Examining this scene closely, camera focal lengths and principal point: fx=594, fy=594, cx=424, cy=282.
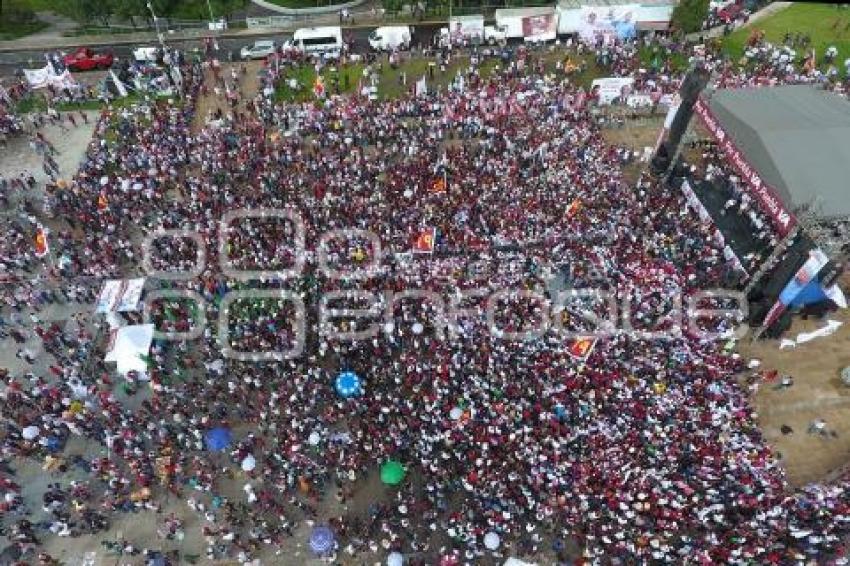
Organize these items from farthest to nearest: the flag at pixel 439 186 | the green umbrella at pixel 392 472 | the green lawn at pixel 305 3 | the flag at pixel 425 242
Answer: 1. the green lawn at pixel 305 3
2. the flag at pixel 439 186
3. the flag at pixel 425 242
4. the green umbrella at pixel 392 472

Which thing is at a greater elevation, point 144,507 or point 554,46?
point 554,46

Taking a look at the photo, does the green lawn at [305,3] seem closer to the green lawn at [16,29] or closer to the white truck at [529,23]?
the white truck at [529,23]

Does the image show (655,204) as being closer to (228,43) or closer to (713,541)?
(713,541)

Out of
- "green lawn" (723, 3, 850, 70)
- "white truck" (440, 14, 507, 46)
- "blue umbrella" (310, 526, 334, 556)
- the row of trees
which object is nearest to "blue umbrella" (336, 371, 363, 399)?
"blue umbrella" (310, 526, 334, 556)

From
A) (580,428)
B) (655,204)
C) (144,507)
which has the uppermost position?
(655,204)

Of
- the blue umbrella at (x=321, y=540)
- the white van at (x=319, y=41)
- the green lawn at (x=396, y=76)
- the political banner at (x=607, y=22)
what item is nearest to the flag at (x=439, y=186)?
the green lawn at (x=396, y=76)

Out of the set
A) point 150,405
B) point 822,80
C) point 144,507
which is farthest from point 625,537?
point 822,80
